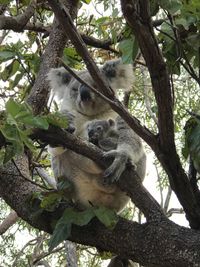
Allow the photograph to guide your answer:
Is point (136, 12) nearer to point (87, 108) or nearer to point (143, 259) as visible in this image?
point (143, 259)

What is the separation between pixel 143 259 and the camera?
2258mm

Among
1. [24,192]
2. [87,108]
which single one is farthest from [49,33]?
[24,192]

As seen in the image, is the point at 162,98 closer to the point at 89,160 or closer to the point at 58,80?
the point at 89,160

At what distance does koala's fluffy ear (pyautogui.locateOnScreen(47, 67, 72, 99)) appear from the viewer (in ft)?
11.1

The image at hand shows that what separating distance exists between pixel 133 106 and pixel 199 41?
2979 mm

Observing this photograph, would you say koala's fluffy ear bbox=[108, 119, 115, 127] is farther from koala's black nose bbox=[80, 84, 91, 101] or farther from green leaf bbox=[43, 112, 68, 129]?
green leaf bbox=[43, 112, 68, 129]

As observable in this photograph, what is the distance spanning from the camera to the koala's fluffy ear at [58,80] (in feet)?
11.1

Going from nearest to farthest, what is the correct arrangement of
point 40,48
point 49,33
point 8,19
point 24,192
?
1. point 24,192
2. point 8,19
3. point 49,33
4. point 40,48

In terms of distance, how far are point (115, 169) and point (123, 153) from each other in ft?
0.52

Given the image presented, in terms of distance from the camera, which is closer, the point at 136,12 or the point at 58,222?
the point at 136,12

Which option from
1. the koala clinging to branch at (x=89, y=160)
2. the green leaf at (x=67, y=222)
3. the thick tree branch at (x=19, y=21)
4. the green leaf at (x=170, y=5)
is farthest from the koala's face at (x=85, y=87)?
the green leaf at (x=170, y=5)

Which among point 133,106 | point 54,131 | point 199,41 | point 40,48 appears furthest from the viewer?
point 133,106

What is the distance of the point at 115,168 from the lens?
2.70 metres

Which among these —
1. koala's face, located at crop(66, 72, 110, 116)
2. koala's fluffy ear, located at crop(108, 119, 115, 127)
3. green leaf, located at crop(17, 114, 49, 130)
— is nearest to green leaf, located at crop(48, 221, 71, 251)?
green leaf, located at crop(17, 114, 49, 130)
